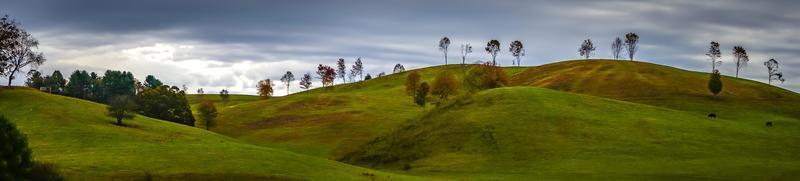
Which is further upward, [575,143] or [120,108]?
[120,108]

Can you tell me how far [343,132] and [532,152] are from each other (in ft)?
187

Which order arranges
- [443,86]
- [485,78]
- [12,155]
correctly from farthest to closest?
[443,86] < [485,78] < [12,155]

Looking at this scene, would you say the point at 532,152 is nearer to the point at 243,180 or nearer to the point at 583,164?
the point at 583,164

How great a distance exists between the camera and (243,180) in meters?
46.5

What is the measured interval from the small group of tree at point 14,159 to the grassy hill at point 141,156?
10087 millimetres

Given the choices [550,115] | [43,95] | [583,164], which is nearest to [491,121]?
[550,115]

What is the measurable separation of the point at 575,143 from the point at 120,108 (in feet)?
176

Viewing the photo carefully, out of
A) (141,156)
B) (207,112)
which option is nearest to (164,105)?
(207,112)

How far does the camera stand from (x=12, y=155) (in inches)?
1261

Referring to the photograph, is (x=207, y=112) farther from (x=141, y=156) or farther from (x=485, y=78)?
(x=141, y=156)

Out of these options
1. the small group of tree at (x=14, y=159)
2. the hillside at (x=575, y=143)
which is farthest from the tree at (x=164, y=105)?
the small group of tree at (x=14, y=159)

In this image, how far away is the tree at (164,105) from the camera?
127 meters

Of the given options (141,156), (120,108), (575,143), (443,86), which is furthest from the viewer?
(443,86)

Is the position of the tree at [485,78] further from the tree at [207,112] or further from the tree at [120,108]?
the tree at [120,108]
